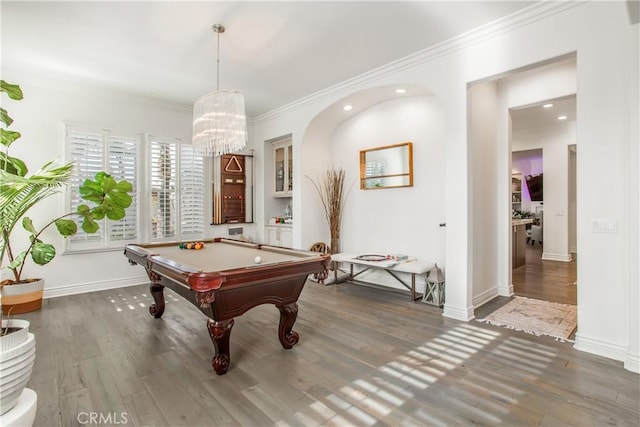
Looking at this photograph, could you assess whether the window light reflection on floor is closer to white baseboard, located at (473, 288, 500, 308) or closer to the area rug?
the area rug

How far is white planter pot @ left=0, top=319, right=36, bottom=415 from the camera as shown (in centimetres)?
139

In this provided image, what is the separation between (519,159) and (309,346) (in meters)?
10.2

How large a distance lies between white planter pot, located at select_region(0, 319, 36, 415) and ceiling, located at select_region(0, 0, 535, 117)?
9.08ft

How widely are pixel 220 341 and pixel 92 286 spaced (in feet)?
11.7

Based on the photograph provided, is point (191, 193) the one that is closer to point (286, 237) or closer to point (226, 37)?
point (286, 237)

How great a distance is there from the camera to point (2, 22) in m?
3.09

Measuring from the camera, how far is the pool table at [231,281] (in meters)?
2.17

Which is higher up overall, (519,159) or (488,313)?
(519,159)

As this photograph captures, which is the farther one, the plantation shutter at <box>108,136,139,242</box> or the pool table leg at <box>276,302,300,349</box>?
the plantation shutter at <box>108,136,139,242</box>

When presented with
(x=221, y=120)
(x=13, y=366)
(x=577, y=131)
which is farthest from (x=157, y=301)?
(x=577, y=131)

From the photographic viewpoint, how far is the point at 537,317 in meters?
3.54

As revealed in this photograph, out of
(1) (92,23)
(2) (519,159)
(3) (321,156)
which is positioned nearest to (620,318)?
(3) (321,156)

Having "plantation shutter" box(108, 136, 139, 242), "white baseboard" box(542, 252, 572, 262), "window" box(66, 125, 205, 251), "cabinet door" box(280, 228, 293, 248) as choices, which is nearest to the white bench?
"cabinet door" box(280, 228, 293, 248)

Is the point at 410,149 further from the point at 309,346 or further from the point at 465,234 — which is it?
the point at 309,346
